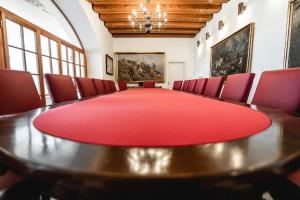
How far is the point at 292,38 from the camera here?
229cm

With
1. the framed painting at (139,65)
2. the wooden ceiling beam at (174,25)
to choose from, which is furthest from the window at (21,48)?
the framed painting at (139,65)

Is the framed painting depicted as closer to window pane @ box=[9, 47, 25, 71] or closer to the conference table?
window pane @ box=[9, 47, 25, 71]

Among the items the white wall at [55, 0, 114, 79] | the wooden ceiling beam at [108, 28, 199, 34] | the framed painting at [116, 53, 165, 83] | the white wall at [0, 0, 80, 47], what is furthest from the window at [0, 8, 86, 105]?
the framed painting at [116, 53, 165, 83]

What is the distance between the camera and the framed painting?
23.2 feet

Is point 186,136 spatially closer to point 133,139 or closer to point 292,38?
point 133,139

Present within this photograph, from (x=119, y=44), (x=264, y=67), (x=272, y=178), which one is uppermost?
(x=119, y=44)

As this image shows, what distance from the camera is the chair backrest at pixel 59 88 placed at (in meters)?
1.59

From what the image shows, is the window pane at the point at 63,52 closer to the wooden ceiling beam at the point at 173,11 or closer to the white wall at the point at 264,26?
the wooden ceiling beam at the point at 173,11

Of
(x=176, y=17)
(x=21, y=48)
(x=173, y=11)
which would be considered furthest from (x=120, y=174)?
(x=176, y=17)

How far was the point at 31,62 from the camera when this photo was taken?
3.28 m

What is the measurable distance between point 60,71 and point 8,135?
14.0 ft

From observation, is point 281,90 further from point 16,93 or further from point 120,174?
point 16,93

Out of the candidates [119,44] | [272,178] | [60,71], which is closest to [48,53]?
[60,71]

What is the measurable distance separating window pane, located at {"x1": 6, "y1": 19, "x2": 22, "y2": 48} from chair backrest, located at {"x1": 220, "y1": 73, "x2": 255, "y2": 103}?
339cm
